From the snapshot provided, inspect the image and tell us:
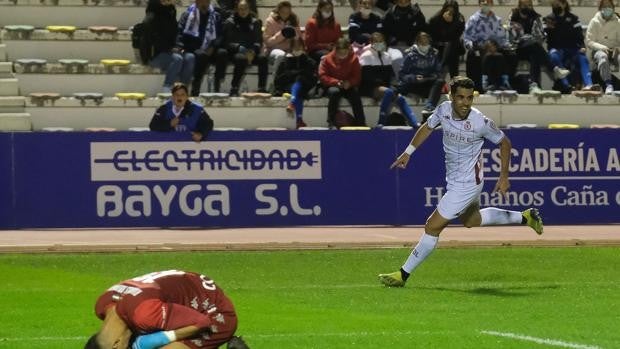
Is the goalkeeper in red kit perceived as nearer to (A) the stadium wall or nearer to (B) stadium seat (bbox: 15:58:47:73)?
(A) the stadium wall

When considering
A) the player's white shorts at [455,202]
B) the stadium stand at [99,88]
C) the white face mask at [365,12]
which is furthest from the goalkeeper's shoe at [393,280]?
the white face mask at [365,12]

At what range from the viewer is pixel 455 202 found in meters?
16.5

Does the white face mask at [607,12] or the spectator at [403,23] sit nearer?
the spectator at [403,23]

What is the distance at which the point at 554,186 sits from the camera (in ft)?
82.7

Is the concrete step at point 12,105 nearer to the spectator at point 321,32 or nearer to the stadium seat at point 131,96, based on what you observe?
the stadium seat at point 131,96

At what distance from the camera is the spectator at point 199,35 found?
1073 inches

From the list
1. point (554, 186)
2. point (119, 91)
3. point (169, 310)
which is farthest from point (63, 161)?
point (169, 310)

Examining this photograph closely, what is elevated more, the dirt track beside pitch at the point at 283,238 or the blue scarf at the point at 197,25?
the blue scarf at the point at 197,25

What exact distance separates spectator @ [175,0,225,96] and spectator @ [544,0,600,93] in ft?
21.5

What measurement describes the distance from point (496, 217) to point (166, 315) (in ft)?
28.7

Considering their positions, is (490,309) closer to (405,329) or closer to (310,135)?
Answer: (405,329)

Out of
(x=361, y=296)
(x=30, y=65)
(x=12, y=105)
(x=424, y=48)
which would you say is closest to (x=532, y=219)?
(x=361, y=296)

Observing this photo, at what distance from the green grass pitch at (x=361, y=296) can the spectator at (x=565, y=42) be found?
8.66 meters

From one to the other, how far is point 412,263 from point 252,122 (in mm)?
11396
